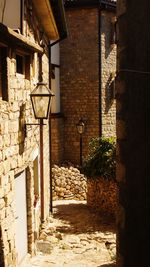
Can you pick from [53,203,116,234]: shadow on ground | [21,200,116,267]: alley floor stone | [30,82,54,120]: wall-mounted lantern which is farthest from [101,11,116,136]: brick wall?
[30,82,54,120]: wall-mounted lantern

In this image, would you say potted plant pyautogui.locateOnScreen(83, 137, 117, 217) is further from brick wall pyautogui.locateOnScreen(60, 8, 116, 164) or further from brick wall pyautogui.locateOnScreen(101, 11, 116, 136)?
brick wall pyautogui.locateOnScreen(101, 11, 116, 136)

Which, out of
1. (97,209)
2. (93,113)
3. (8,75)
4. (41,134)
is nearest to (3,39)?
(8,75)

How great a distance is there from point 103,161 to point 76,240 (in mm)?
2959

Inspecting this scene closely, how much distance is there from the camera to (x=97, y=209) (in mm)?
10984

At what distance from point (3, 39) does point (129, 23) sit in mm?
2382

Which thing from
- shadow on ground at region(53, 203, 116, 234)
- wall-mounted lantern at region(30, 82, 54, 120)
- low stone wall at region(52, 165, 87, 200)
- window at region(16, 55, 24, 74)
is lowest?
shadow on ground at region(53, 203, 116, 234)

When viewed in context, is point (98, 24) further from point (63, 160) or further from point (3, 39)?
point (3, 39)

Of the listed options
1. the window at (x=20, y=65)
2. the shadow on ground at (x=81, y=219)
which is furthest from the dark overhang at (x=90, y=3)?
the window at (x=20, y=65)

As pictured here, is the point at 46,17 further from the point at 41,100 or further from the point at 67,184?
the point at 67,184

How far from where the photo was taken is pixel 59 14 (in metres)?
8.22

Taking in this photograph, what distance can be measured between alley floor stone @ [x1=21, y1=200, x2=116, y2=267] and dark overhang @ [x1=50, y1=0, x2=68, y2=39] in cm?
486

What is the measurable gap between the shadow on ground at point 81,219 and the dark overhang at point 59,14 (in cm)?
502

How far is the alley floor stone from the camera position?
686 centimetres

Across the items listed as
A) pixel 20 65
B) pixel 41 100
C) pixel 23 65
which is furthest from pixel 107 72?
pixel 41 100
